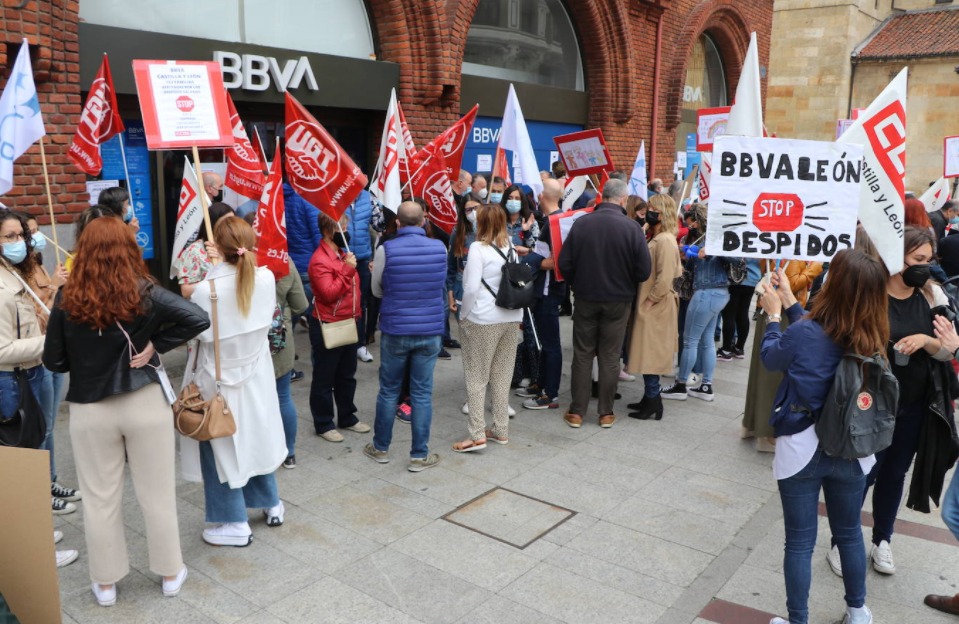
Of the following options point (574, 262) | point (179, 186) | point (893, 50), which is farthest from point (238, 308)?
point (893, 50)

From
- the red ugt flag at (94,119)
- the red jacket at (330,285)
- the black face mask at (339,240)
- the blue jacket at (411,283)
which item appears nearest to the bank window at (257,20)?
the red ugt flag at (94,119)

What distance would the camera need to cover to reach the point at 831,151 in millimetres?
4145

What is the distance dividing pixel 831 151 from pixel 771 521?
90.7 inches

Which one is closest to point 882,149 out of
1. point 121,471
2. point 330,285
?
point 330,285

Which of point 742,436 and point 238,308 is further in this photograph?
point 742,436

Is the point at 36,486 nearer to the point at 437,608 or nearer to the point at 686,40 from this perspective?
the point at 437,608

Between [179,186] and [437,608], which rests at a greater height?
[179,186]

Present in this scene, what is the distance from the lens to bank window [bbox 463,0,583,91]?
484 inches

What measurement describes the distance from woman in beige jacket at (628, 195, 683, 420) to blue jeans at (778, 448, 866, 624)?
130 inches

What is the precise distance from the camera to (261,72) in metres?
8.67

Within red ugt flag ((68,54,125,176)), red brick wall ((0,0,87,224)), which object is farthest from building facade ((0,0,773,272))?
red ugt flag ((68,54,125,176))

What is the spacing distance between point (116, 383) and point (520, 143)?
5446 millimetres

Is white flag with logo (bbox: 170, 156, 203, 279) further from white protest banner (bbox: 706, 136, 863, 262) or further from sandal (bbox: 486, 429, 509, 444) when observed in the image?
white protest banner (bbox: 706, 136, 863, 262)

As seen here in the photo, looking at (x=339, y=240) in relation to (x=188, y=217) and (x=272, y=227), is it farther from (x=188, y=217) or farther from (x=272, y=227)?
(x=272, y=227)
